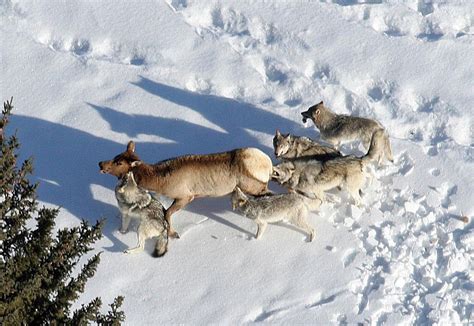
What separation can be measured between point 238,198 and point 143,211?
1.50 m

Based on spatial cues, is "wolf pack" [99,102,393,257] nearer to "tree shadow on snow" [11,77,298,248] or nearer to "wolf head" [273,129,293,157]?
"wolf head" [273,129,293,157]

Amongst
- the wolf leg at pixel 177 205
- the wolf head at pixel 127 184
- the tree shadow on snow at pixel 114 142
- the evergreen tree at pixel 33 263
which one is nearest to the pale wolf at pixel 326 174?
the tree shadow on snow at pixel 114 142

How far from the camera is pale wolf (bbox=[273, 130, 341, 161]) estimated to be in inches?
498

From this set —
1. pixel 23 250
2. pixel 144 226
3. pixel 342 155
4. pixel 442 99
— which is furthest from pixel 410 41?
pixel 23 250

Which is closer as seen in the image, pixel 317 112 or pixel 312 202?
pixel 312 202

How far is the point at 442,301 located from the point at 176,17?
7941 mm

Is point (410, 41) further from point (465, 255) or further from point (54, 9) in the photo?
point (54, 9)

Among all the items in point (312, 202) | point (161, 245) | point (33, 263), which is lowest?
point (161, 245)

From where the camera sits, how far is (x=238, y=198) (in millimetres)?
12016

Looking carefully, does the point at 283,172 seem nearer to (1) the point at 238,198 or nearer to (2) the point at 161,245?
(1) the point at 238,198

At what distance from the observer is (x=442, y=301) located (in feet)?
37.2

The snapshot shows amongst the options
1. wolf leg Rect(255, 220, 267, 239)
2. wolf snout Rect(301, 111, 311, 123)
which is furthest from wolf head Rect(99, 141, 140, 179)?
wolf snout Rect(301, 111, 311, 123)

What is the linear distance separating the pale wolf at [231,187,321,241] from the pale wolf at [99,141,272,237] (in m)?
0.28

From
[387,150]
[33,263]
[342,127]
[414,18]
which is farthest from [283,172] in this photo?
→ [414,18]
